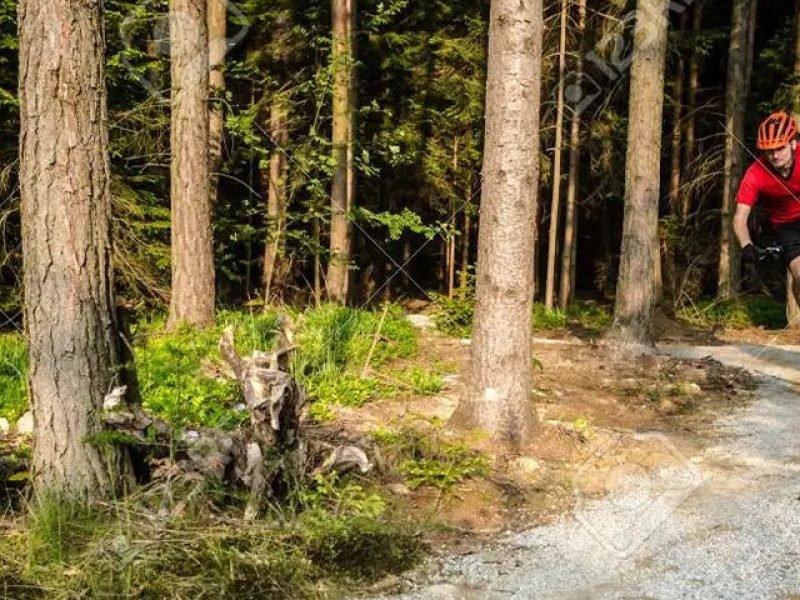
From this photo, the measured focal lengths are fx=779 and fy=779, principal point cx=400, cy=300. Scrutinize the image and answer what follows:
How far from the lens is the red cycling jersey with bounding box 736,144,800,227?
596cm

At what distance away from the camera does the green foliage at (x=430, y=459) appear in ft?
14.5

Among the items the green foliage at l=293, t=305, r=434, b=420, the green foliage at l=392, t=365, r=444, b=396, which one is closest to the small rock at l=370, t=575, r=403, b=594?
the green foliage at l=293, t=305, r=434, b=420

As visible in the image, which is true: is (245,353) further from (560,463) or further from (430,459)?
(560,463)

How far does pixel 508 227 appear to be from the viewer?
5.09 metres

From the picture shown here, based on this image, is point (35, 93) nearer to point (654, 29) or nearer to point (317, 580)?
point (317, 580)

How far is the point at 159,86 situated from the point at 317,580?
896 centimetres

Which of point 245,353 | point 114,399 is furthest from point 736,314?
point 114,399

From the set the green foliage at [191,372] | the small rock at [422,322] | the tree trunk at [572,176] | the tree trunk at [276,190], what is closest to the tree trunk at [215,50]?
the tree trunk at [276,190]

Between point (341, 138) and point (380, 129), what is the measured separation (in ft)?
12.4

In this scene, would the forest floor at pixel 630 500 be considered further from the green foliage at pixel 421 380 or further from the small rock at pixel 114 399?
the small rock at pixel 114 399

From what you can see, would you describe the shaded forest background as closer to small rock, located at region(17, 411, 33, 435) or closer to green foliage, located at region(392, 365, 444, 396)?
green foliage, located at region(392, 365, 444, 396)

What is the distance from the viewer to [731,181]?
14.3m

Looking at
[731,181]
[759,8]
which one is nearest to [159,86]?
[731,181]

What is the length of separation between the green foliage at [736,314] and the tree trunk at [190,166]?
8.38 meters
